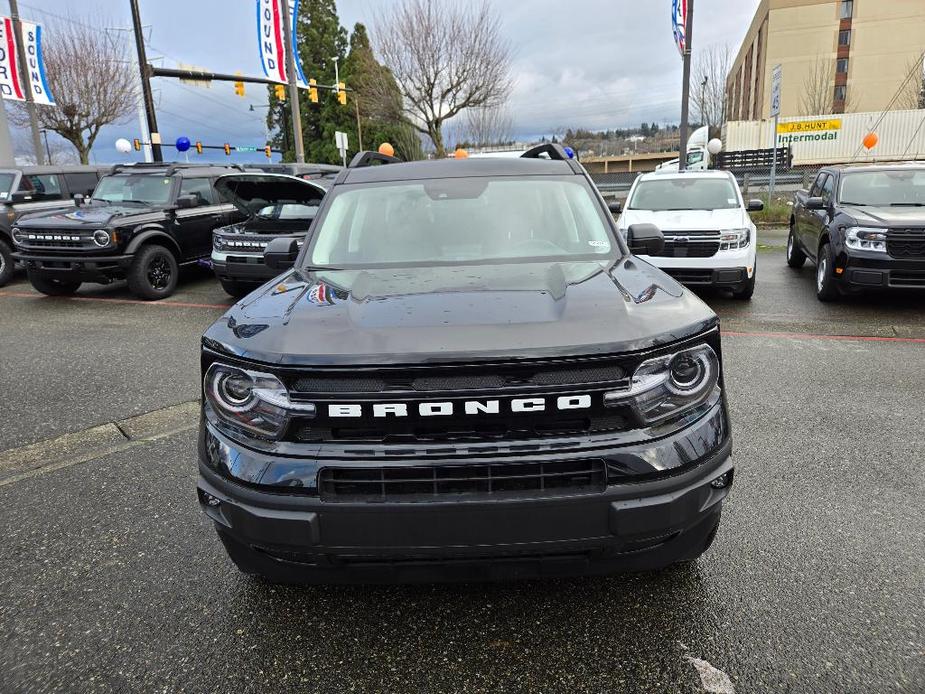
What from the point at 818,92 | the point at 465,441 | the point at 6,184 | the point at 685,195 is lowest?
the point at 465,441

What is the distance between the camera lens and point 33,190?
433 inches

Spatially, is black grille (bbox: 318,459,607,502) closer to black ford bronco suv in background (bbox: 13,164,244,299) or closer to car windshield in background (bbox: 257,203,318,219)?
car windshield in background (bbox: 257,203,318,219)

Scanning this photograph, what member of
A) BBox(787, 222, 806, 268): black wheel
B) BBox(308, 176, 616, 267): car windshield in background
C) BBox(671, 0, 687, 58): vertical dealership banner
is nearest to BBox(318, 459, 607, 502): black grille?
BBox(308, 176, 616, 267): car windshield in background

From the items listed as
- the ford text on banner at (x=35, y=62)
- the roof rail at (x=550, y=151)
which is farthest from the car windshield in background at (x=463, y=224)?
the ford text on banner at (x=35, y=62)

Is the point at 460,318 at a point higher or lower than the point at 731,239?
higher

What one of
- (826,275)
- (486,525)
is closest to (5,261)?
(486,525)

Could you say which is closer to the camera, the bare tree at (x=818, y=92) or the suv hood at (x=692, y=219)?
the suv hood at (x=692, y=219)

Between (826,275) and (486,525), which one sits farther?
(826,275)

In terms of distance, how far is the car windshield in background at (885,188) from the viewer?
300 inches

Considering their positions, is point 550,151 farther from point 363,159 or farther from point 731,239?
point 731,239

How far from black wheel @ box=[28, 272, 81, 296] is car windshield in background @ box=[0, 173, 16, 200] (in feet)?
7.95

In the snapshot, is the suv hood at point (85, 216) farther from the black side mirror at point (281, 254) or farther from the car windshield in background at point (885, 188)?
the car windshield in background at point (885, 188)

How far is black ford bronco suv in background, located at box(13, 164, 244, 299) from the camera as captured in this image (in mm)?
8500

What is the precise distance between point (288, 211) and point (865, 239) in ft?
23.3
